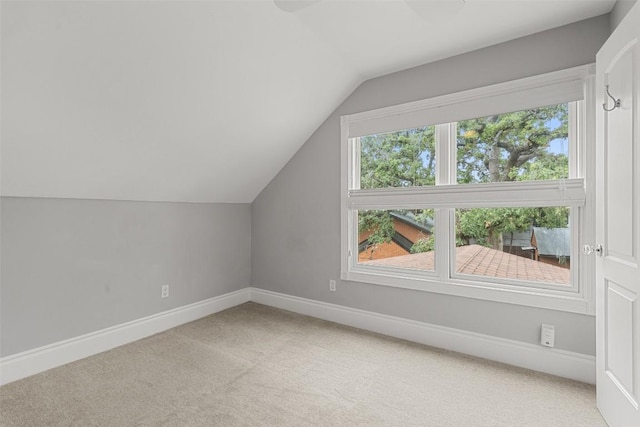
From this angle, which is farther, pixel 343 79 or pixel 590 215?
pixel 343 79

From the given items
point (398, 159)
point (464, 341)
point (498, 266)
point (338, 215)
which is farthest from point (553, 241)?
point (338, 215)

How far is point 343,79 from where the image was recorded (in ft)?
9.33

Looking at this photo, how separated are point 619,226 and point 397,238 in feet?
5.21

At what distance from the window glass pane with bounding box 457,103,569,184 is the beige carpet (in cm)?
143

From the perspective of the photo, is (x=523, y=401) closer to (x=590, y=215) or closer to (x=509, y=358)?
(x=509, y=358)

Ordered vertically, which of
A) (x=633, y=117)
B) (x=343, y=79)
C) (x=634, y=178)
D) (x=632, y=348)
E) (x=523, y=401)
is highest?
(x=343, y=79)

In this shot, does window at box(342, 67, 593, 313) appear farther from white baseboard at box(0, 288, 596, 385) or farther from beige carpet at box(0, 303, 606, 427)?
beige carpet at box(0, 303, 606, 427)

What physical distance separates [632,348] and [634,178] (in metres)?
0.79

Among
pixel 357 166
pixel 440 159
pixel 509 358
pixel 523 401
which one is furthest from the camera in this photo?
pixel 357 166

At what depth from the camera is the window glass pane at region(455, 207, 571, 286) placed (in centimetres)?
222

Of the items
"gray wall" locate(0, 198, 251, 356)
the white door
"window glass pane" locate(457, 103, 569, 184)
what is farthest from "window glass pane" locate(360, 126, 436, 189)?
"gray wall" locate(0, 198, 251, 356)

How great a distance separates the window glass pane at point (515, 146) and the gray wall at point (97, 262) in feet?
8.38

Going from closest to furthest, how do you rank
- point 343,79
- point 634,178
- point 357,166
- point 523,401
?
point 634,178
point 523,401
point 343,79
point 357,166

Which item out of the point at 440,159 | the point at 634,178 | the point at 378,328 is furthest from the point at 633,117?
the point at 378,328
